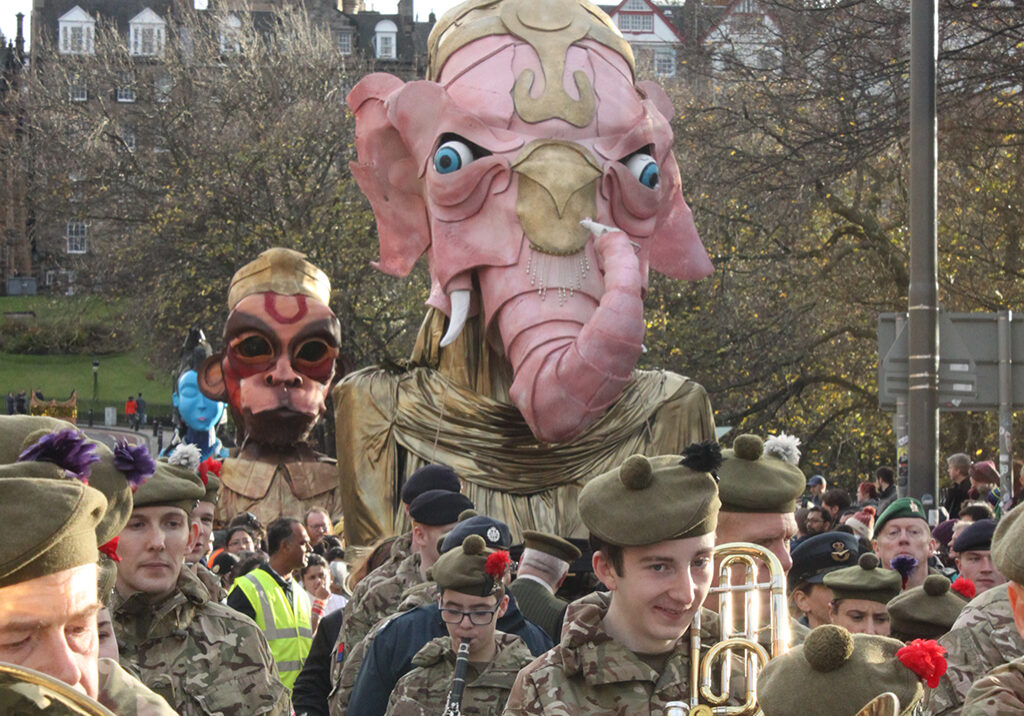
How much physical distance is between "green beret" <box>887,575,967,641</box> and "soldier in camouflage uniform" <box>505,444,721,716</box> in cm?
206

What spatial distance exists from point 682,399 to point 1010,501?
10.4 ft

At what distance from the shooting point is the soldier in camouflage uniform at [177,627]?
19.7 ft

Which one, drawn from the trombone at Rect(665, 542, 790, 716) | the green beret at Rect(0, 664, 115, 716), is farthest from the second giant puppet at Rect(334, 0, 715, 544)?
the green beret at Rect(0, 664, 115, 716)

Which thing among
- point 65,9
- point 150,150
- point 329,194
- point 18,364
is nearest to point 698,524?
point 329,194

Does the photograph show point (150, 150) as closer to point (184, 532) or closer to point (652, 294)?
point (652, 294)

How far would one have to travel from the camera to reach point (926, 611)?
6.90m

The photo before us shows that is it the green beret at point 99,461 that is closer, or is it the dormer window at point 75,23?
the green beret at point 99,461

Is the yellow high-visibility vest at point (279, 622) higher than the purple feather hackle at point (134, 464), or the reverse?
the purple feather hackle at point (134, 464)

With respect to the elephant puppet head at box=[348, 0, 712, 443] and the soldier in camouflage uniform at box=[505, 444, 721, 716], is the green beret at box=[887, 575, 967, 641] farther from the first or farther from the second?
the elephant puppet head at box=[348, 0, 712, 443]

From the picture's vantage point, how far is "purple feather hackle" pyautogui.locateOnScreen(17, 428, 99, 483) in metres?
3.95

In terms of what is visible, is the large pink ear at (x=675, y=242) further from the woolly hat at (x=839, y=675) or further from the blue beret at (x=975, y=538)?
the woolly hat at (x=839, y=675)

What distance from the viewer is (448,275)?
1089cm

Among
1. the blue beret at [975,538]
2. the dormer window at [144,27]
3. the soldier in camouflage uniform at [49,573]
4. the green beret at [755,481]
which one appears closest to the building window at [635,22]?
the dormer window at [144,27]

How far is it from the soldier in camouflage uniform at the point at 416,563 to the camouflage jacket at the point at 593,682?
275cm
